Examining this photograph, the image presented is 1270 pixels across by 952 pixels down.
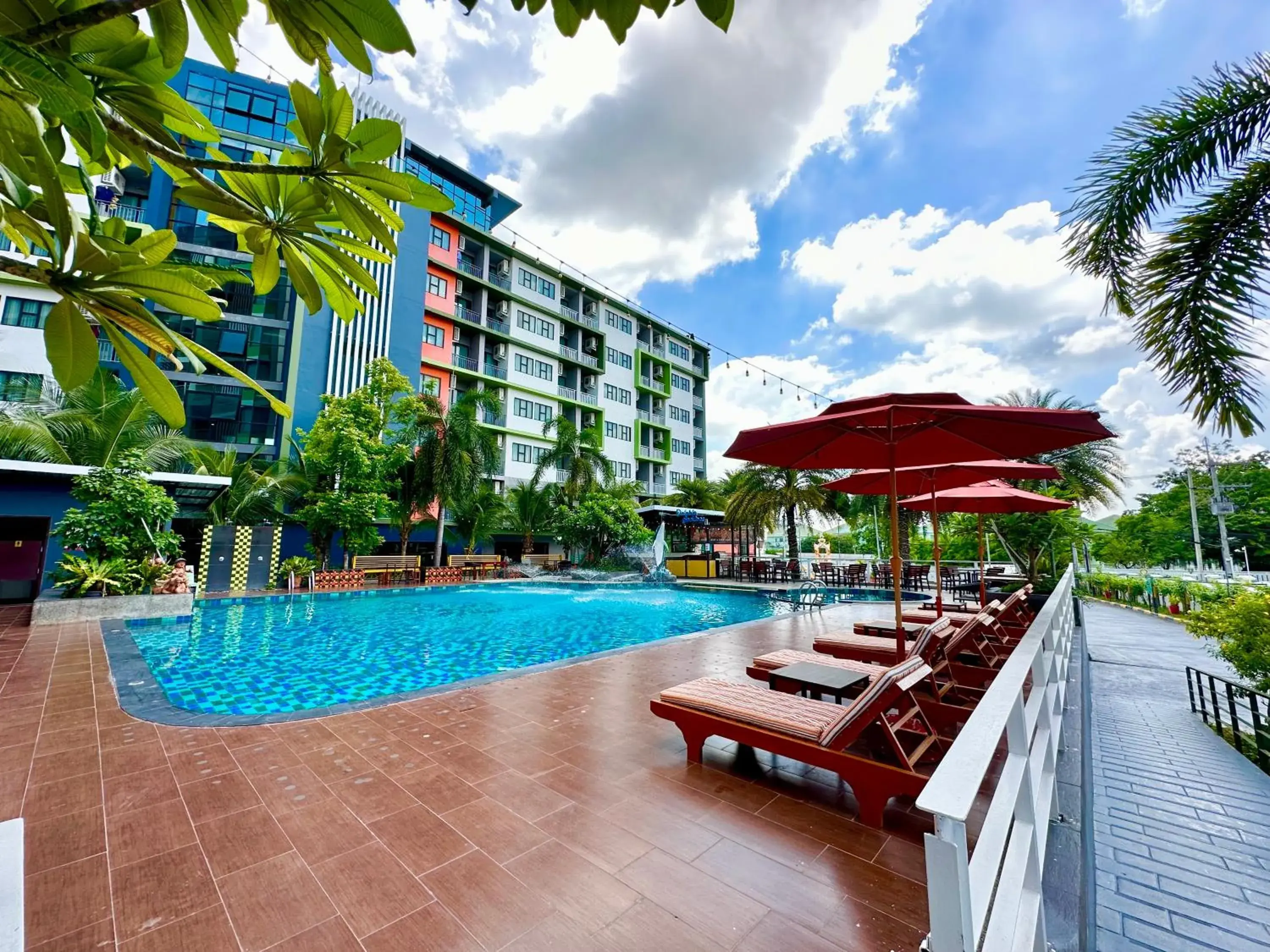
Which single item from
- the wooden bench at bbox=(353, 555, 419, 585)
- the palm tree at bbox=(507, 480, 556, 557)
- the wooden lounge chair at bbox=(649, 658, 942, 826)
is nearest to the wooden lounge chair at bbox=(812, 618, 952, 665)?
the wooden lounge chair at bbox=(649, 658, 942, 826)

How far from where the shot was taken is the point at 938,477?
6.70 m

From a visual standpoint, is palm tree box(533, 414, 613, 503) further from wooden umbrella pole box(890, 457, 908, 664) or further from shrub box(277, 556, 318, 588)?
wooden umbrella pole box(890, 457, 908, 664)

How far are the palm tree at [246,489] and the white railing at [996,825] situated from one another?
19.0 m

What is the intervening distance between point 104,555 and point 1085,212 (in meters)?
15.6

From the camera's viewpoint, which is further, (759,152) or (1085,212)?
(759,152)

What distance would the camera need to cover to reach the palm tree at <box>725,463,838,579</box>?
18844 mm

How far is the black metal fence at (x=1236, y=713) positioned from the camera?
436cm

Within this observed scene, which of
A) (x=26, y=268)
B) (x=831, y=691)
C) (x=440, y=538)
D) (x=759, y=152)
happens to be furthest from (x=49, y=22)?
(x=440, y=538)

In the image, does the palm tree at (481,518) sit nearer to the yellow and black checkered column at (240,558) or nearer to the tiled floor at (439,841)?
the yellow and black checkered column at (240,558)

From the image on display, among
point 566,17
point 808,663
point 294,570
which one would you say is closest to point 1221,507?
point 808,663

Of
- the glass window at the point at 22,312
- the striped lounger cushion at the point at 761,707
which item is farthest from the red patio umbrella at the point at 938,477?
the glass window at the point at 22,312

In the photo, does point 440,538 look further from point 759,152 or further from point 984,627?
point 984,627

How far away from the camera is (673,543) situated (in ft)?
94.2

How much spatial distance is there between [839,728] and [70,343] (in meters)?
3.32
